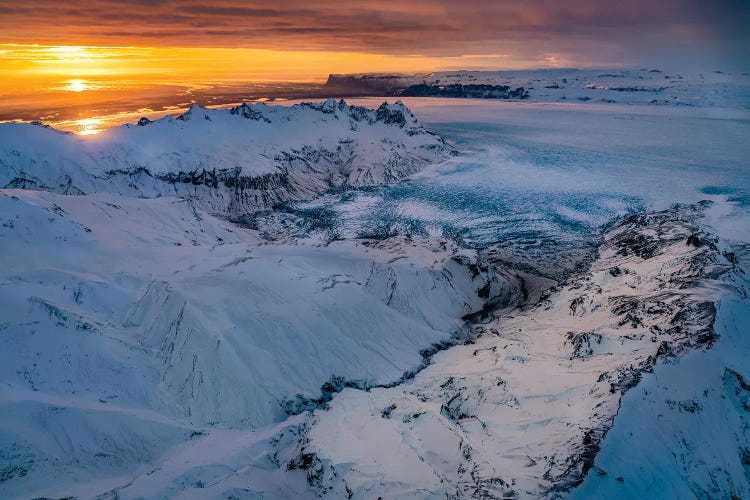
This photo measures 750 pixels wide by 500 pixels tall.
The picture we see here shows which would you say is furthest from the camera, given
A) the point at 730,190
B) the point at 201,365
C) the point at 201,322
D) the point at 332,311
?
the point at 730,190

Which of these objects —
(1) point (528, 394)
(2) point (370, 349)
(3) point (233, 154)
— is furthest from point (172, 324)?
(3) point (233, 154)

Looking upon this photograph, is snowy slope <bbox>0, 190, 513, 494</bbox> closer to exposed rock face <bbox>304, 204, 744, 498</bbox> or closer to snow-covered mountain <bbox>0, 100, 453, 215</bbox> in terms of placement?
exposed rock face <bbox>304, 204, 744, 498</bbox>

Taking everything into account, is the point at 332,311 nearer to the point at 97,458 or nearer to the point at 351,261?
the point at 351,261

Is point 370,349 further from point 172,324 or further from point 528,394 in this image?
point 172,324

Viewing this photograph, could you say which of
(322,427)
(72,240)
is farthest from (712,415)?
(72,240)

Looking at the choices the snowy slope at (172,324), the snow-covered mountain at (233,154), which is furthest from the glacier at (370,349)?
the snow-covered mountain at (233,154)

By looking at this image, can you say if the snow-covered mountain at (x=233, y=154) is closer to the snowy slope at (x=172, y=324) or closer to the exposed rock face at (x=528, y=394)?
the snowy slope at (x=172, y=324)
